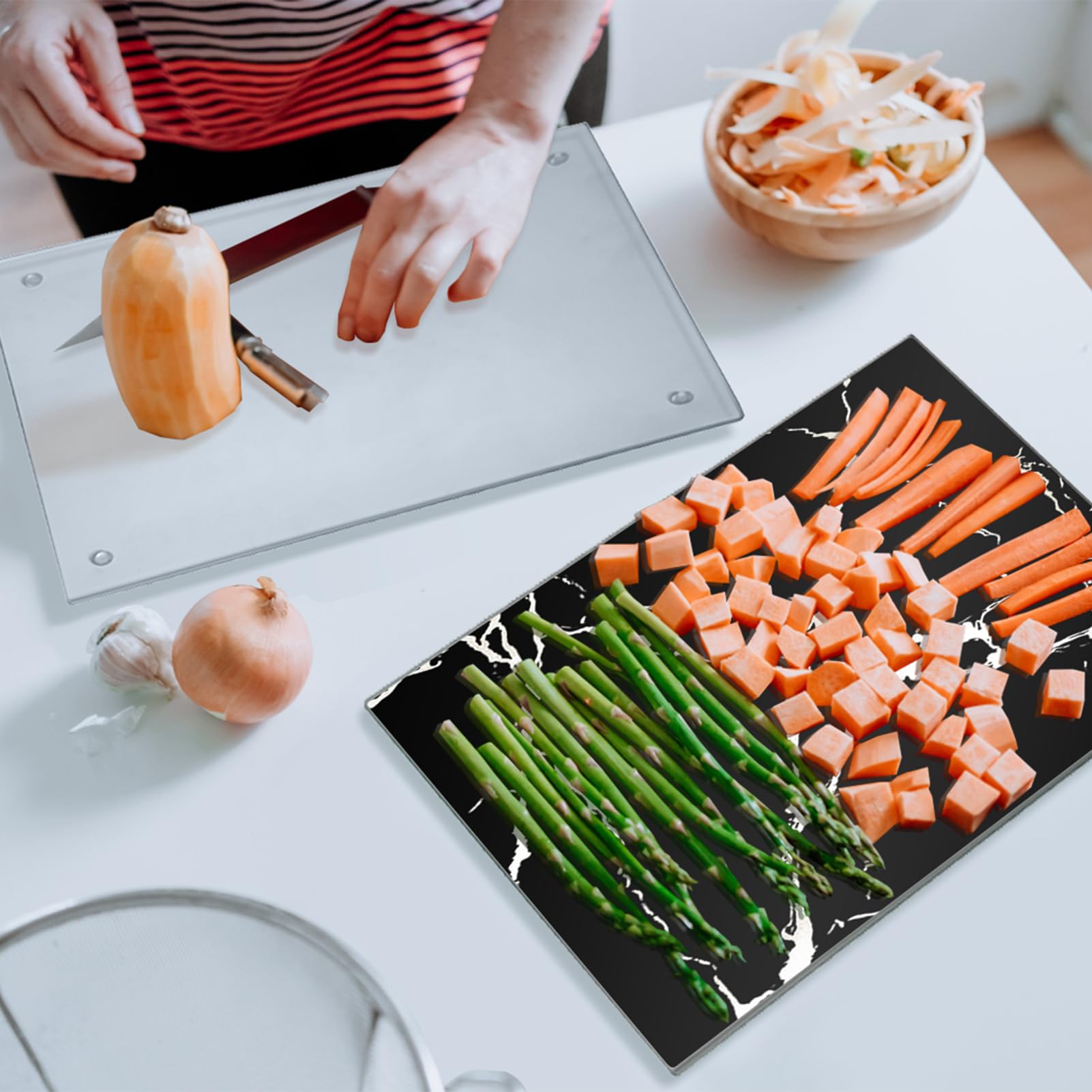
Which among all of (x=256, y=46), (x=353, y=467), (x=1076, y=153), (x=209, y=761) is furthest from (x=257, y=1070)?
(x=1076, y=153)

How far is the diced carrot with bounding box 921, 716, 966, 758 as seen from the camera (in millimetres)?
836

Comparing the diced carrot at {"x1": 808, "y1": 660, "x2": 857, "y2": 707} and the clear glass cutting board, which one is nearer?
the diced carrot at {"x1": 808, "y1": 660, "x2": 857, "y2": 707}

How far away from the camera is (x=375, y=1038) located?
1.91 feet

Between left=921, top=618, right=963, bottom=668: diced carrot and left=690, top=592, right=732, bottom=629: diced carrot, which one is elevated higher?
left=921, top=618, right=963, bottom=668: diced carrot

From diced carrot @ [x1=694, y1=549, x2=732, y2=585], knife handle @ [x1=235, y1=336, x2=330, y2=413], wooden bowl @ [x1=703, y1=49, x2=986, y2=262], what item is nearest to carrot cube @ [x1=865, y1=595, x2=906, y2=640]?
diced carrot @ [x1=694, y1=549, x2=732, y2=585]

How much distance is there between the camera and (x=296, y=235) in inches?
45.4

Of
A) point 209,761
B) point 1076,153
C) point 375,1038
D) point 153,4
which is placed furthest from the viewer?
point 1076,153

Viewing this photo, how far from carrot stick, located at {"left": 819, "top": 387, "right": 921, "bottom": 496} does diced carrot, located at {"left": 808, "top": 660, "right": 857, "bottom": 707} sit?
167mm

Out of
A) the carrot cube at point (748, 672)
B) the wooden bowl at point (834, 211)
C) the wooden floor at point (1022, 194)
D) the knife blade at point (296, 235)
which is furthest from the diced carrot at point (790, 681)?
the wooden floor at point (1022, 194)

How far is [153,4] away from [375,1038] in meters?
0.92

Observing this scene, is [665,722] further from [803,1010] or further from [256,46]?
[256,46]

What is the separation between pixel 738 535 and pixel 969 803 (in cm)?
25

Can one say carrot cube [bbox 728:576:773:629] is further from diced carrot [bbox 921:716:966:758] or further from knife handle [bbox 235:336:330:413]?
knife handle [bbox 235:336:330:413]

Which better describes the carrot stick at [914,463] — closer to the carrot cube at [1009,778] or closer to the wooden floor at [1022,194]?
the carrot cube at [1009,778]
